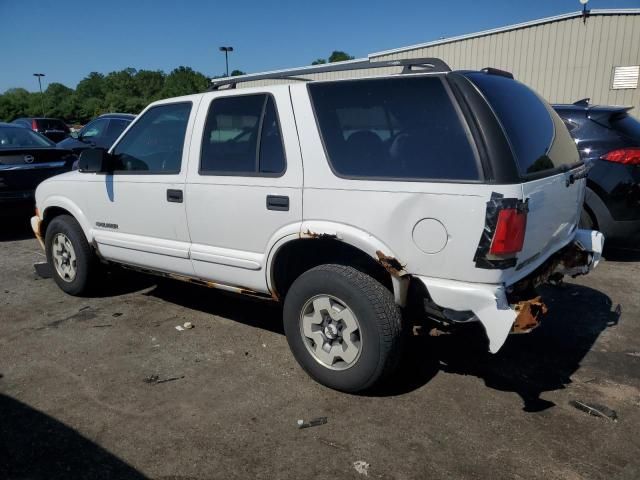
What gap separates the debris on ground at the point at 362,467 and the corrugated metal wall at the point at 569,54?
56.9 ft

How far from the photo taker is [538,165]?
2.92 metres

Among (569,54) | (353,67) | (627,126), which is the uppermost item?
(569,54)

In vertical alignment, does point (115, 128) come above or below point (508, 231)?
above

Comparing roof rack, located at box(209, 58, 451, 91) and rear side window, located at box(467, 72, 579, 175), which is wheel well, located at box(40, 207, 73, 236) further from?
rear side window, located at box(467, 72, 579, 175)

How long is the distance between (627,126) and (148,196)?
5224mm

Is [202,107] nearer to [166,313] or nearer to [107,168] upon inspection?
[107,168]

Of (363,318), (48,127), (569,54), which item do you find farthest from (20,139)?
(569,54)

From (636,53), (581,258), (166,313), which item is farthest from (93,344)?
(636,53)

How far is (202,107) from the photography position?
3.94 meters

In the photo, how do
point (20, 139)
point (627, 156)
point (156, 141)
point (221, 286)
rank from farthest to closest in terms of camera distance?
point (20, 139), point (627, 156), point (156, 141), point (221, 286)

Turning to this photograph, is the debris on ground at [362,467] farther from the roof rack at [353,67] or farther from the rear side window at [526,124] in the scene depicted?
the roof rack at [353,67]

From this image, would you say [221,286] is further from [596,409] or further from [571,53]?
[571,53]

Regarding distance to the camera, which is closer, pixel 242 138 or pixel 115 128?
pixel 242 138

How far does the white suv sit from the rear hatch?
0.05 ft
